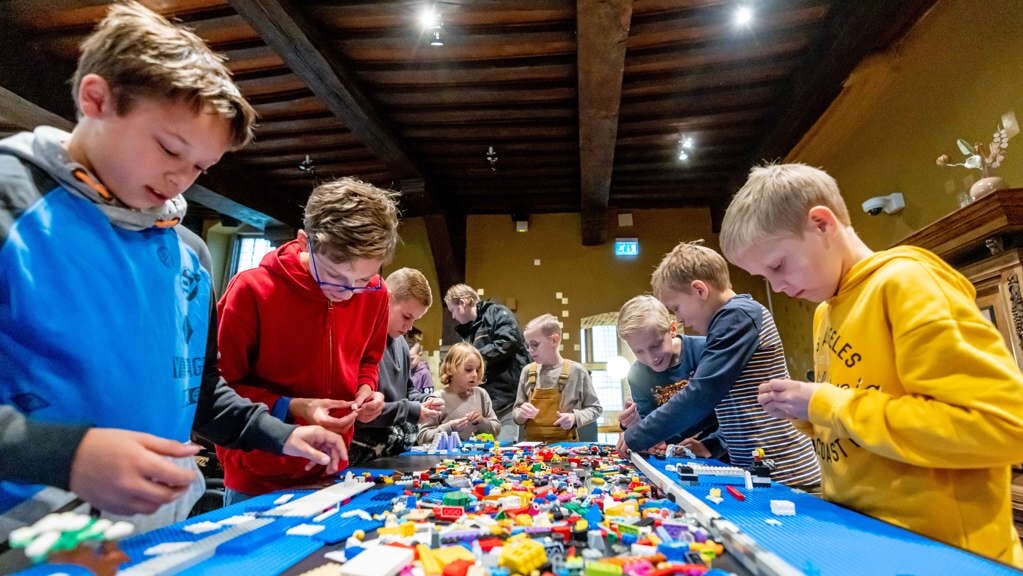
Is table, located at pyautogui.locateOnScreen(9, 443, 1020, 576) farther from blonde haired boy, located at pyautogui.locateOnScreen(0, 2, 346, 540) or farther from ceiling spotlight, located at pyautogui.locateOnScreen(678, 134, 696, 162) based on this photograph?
ceiling spotlight, located at pyautogui.locateOnScreen(678, 134, 696, 162)

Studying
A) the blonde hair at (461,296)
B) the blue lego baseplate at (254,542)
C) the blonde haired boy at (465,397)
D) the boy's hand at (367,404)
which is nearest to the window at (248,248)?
the blonde hair at (461,296)

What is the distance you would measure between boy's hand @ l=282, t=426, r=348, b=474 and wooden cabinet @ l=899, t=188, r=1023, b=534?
119 inches

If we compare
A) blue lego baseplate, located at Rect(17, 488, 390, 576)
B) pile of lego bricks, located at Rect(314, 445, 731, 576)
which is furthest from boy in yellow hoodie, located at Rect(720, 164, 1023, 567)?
blue lego baseplate, located at Rect(17, 488, 390, 576)

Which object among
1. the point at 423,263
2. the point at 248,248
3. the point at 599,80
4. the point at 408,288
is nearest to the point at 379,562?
the point at 408,288

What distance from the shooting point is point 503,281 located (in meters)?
6.66

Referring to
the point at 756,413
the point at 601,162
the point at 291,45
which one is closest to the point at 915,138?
the point at 601,162

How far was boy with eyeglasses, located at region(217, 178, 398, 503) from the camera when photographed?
1.29 m

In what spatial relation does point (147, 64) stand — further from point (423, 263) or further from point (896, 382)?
point (423, 263)

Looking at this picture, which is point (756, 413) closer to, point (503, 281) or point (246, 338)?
point (246, 338)

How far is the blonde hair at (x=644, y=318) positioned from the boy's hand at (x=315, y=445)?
1.49 metres

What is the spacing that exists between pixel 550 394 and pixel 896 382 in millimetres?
2261

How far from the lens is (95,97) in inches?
32.2

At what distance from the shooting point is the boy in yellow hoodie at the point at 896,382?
79 cm

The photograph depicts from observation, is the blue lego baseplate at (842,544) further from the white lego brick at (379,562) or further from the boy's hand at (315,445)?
the boy's hand at (315,445)
